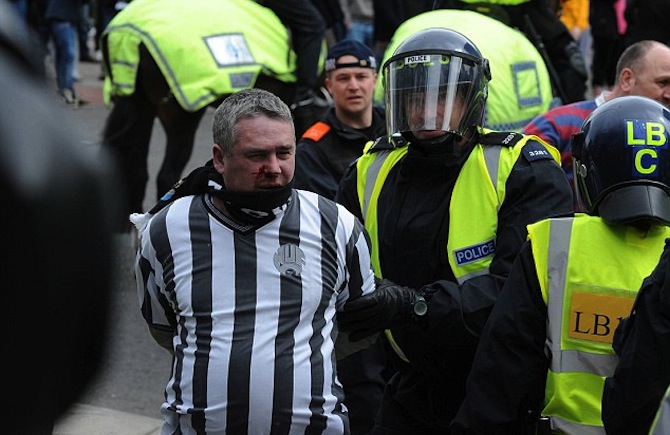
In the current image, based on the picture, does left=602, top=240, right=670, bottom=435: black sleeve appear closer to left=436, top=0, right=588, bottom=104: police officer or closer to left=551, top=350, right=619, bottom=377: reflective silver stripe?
left=551, top=350, right=619, bottom=377: reflective silver stripe

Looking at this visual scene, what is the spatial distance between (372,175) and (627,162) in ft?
3.53

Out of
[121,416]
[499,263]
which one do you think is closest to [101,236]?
[499,263]

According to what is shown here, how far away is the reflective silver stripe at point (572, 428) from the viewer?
2.89 meters

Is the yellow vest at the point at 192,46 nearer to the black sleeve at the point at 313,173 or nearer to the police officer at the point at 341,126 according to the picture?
the police officer at the point at 341,126

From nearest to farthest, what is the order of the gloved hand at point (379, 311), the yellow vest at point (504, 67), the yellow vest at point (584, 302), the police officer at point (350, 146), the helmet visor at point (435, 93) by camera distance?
the yellow vest at point (584, 302), the gloved hand at point (379, 311), the helmet visor at point (435, 93), the police officer at point (350, 146), the yellow vest at point (504, 67)

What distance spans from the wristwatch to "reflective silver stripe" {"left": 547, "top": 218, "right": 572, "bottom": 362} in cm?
62

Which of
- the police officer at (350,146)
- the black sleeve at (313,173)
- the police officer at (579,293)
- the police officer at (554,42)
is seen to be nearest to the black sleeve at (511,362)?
the police officer at (579,293)

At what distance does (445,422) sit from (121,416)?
7.73 feet

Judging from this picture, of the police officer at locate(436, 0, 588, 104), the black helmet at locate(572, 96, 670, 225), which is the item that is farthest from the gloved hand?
the police officer at locate(436, 0, 588, 104)

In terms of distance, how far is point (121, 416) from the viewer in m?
5.71

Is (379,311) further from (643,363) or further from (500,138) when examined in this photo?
(643,363)

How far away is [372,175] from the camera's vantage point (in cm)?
393

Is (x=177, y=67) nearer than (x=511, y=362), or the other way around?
(x=511, y=362)

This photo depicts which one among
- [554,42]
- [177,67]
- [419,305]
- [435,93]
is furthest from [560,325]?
[554,42]
